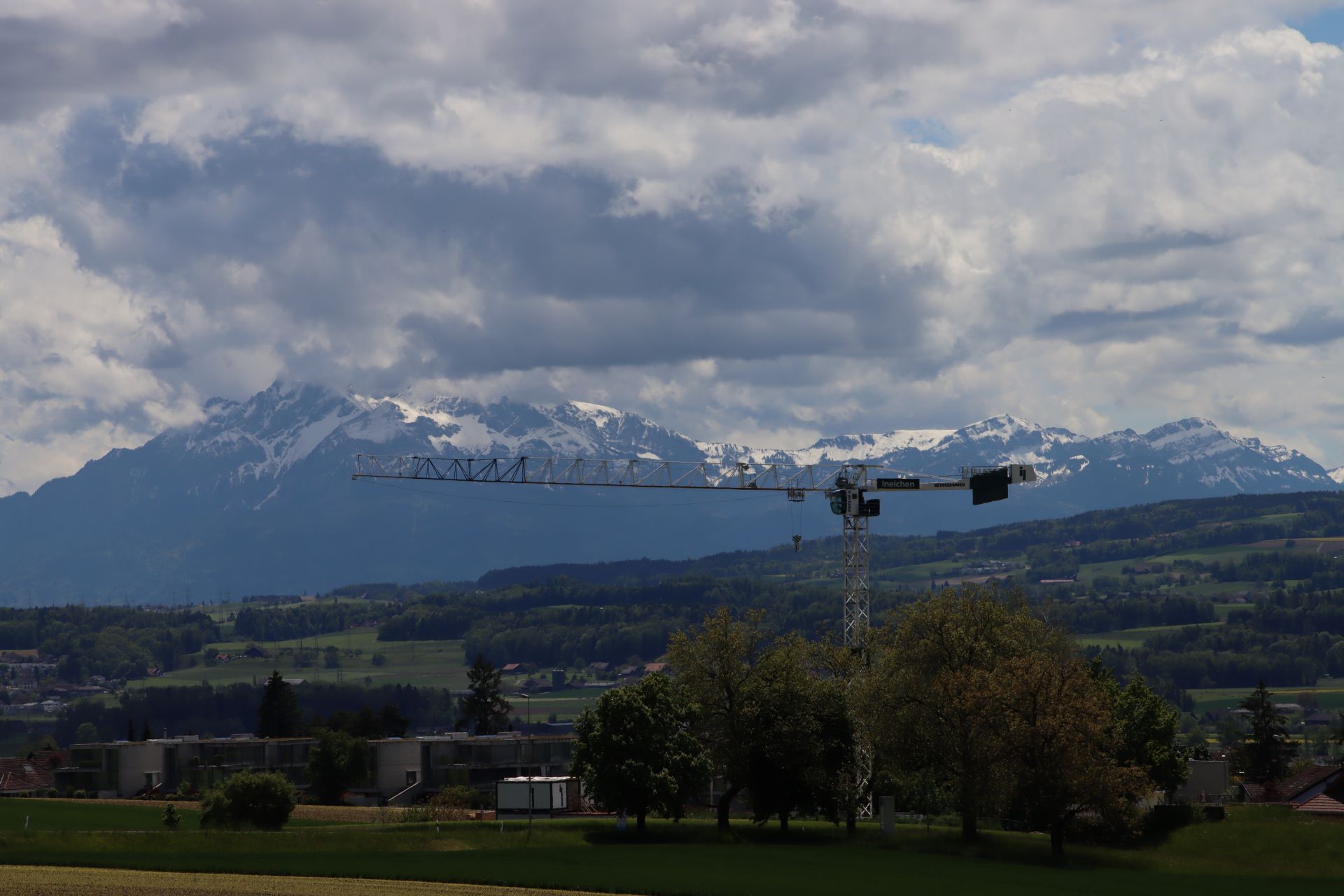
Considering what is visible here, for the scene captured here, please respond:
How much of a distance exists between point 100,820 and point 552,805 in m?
30.8

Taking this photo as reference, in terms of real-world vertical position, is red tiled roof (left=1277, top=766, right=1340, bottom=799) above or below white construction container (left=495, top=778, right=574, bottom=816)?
below

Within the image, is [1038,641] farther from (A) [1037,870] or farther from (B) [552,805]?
(B) [552,805]

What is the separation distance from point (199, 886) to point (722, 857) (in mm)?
28188

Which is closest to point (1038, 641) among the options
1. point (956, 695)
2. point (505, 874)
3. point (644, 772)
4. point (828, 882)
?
point (956, 695)

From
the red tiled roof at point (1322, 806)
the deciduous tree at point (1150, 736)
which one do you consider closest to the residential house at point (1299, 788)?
the red tiled roof at point (1322, 806)

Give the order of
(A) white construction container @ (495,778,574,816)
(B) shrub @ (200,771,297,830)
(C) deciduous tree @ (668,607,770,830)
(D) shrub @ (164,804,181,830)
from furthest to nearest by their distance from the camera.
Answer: (A) white construction container @ (495,778,574,816) → (C) deciduous tree @ (668,607,770,830) → (D) shrub @ (164,804,181,830) → (B) shrub @ (200,771,297,830)

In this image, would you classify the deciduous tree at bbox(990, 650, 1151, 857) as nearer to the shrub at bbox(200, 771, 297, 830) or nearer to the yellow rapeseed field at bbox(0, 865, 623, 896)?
the yellow rapeseed field at bbox(0, 865, 623, 896)

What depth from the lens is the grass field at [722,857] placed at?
71312 millimetres

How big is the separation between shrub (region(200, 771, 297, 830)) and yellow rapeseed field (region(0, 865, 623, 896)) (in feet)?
73.6

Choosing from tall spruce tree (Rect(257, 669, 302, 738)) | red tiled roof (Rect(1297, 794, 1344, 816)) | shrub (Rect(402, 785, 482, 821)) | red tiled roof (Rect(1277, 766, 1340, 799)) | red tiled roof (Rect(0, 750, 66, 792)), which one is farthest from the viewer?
tall spruce tree (Rect(257, 669, 302, 738))

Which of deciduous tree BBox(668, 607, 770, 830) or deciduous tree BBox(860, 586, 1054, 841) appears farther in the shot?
deciduous tree BBox(668, 607, 770, 830)

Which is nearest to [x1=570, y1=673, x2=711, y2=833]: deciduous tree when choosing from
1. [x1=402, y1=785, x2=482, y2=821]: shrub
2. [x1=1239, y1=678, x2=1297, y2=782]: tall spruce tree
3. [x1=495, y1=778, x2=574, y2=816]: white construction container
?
[x1=495, y1=778, x2=574, y2=816]: white construction container

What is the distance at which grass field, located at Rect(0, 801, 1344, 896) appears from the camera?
7131 cm

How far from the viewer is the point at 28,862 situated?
70.7m
